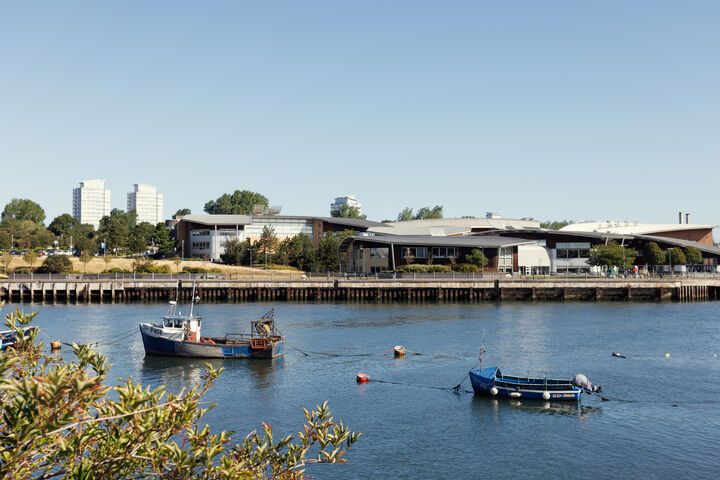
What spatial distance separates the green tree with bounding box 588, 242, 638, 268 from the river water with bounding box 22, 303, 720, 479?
4613 cm

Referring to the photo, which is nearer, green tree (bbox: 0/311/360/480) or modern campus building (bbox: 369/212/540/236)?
green tree (bbox: 0/311/360/480)

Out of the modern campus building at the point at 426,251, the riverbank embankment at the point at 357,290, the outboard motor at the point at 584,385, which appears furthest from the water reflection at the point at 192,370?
the modern campus building at the point at 426,251

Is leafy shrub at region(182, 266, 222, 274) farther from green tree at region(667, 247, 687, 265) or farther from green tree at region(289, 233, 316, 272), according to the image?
green tree at region(667, 247, 687, 265)

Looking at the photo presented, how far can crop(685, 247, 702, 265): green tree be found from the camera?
150 meters

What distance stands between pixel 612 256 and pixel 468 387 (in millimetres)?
101665

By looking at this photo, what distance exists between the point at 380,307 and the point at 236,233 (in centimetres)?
7639

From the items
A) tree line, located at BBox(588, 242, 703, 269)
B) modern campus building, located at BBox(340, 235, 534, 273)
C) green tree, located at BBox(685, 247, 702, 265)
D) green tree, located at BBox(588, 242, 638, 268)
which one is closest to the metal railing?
modern campus building, located at BBox(340, 235, 534, 273)

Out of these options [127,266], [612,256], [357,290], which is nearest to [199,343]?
[357,290]

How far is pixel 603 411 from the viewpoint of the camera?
43.4m

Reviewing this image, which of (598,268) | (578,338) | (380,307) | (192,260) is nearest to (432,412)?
(578,338)

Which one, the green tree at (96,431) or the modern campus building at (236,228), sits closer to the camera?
the green tree at (96,431)

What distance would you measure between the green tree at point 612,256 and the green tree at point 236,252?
8111 centimetres

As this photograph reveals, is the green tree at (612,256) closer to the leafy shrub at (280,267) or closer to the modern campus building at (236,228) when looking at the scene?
the modern campus building at (236,228)

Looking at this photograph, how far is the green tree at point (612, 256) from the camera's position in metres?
141
